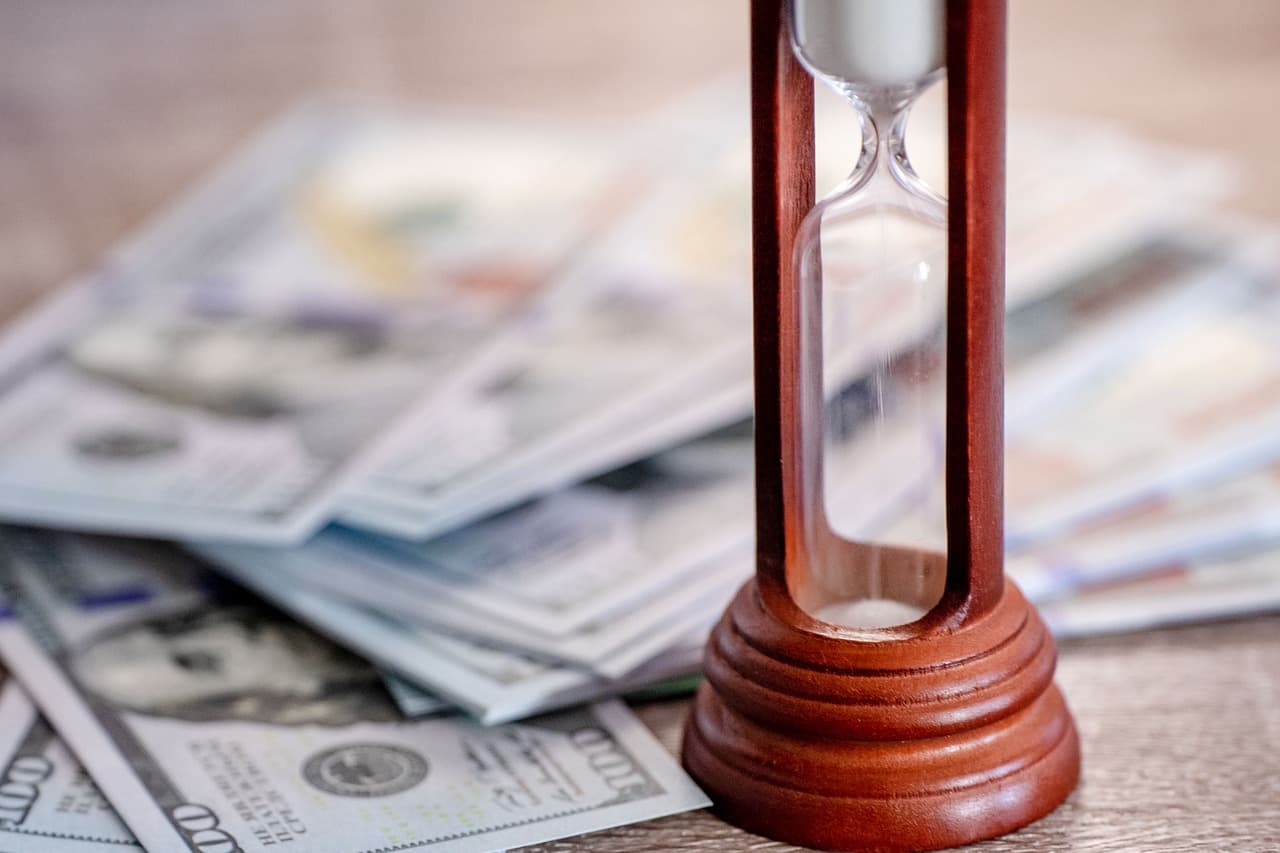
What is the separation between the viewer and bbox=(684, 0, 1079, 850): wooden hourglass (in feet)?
1.78

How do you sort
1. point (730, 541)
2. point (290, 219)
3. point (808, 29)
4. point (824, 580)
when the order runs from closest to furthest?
1. point (808, 29)
2. point (824, 580)
3. point (730, 541)
4. point (290, 219)

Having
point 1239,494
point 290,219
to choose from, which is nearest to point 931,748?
point 1239,494

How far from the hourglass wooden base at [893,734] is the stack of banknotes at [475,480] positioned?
54mm

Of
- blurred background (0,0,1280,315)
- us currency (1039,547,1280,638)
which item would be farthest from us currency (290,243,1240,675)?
blurred background (0,0,1280,315)

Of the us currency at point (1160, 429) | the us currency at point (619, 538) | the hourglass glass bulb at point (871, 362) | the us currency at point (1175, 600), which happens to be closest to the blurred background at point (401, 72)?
the us currency at point (1160, 429)

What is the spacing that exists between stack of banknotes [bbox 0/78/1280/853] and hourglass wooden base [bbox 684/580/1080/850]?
0.05 metres

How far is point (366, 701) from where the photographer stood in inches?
28.5

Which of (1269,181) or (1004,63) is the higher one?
(1004,63)

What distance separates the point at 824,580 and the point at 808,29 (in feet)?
0.69

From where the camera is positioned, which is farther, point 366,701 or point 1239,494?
point 1239,494

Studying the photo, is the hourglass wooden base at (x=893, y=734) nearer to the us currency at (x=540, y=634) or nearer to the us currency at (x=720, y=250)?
the us currency at (x=540, y=634)

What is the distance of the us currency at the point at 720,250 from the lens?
0.83 metres

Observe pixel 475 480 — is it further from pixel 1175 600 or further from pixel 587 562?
pixel 1175 600

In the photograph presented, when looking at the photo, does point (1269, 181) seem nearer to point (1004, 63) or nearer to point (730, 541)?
point (730, 541)
